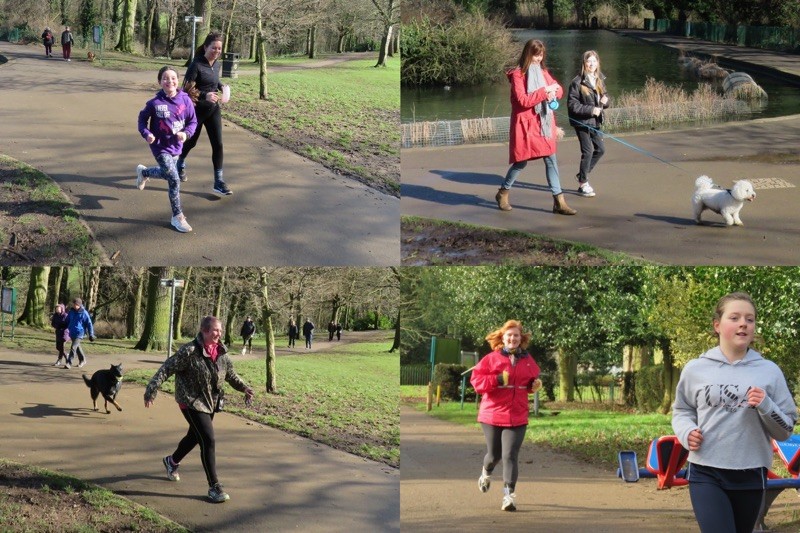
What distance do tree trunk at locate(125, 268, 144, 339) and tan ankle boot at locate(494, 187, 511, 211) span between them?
19.7ft

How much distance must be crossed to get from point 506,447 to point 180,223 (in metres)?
4.04

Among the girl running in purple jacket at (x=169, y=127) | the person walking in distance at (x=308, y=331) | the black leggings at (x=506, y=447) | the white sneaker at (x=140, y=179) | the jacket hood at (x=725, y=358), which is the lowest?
the person walking in distance at (x=308, y=331)

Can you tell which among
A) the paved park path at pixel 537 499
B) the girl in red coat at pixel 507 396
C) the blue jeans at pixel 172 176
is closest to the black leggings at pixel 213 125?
the blue jeans at pixel 172 176

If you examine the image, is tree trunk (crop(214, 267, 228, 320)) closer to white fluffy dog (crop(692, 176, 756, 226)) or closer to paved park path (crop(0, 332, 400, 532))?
paved park path (crop(0, 332, 400, 532))

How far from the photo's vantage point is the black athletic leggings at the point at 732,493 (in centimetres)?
447

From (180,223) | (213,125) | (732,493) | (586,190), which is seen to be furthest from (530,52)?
(732,493)

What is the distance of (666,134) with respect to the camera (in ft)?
54.8

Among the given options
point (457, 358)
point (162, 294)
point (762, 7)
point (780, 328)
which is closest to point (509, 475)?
point (780, 328)

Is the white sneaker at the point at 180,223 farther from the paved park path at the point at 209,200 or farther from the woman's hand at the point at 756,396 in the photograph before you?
the woman's hand at the point at 756,396

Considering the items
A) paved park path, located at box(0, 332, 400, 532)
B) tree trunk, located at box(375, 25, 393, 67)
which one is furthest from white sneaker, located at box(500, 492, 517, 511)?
tree trunk, located at box(375, 25, 393, 67)

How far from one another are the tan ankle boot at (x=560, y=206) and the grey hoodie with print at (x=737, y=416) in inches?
243

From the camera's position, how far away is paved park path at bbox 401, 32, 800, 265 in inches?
385

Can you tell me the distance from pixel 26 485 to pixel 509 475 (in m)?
3.75

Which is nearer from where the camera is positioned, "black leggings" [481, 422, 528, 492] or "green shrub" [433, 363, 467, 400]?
"black leggings" [481, 422, 528, 492]
